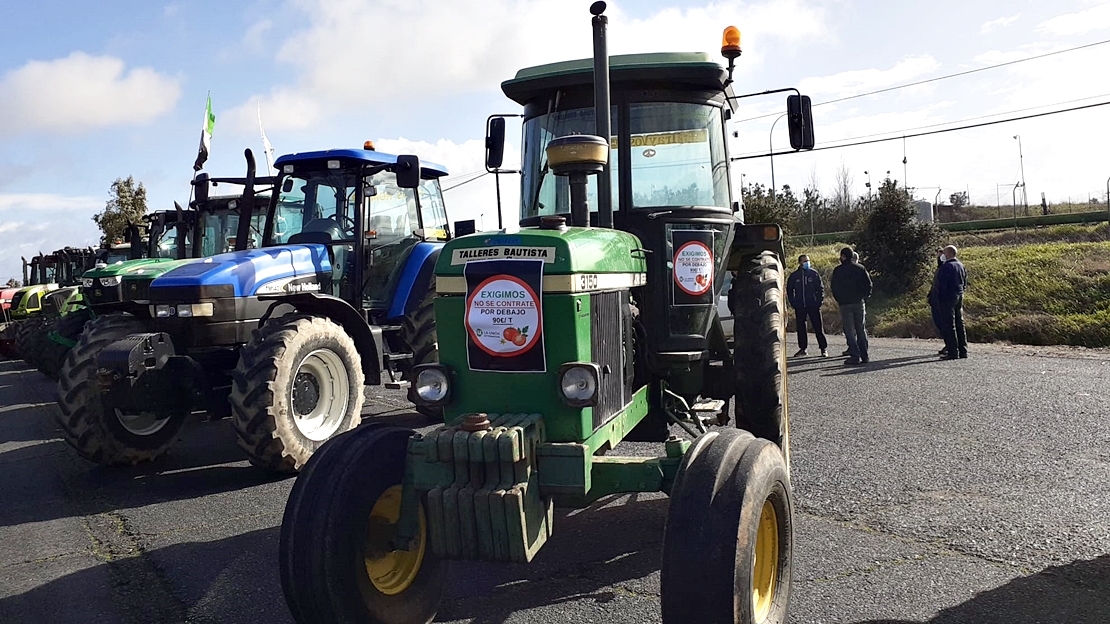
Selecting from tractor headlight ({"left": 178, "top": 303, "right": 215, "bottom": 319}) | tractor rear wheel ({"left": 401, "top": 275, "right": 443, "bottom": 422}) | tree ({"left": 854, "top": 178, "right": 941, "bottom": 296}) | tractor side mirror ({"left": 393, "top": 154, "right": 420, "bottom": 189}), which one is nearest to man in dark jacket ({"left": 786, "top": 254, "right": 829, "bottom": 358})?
tree ({"left": 854, "top": 178, "right": 941, "bottom": 296})

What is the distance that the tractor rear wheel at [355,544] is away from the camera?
3207 millimetres

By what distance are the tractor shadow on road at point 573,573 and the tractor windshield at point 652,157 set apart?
1752mm

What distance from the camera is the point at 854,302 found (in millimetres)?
12617

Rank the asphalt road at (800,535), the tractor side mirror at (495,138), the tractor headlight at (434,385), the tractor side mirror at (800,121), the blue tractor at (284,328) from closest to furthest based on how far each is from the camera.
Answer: the tractor headlight at (434,385) < the asphalt road at (800,535) < the tractor side mirror at (800,121) < the tractor side mirror at (495,138) < the blue tractor at (284,328)

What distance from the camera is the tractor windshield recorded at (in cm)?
489

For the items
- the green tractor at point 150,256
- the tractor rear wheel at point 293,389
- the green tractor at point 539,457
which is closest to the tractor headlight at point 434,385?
the green tractor at point 539,457

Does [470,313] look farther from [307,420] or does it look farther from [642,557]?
[307,420]

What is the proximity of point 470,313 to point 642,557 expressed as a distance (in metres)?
1.84

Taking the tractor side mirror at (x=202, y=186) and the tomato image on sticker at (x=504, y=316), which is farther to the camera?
the tractor side mirror at (x=202, y=186)

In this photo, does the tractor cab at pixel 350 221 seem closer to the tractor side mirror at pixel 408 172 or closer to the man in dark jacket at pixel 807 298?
the tractor side mirror at pixel 408 172

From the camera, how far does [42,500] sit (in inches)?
250

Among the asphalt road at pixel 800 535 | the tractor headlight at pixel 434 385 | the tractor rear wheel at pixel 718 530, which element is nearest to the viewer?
the tractor rear wheel at pixel 718 530

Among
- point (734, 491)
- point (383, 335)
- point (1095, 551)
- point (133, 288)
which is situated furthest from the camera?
point (133, 288)

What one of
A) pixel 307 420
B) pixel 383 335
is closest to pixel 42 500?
pixel 307 420
